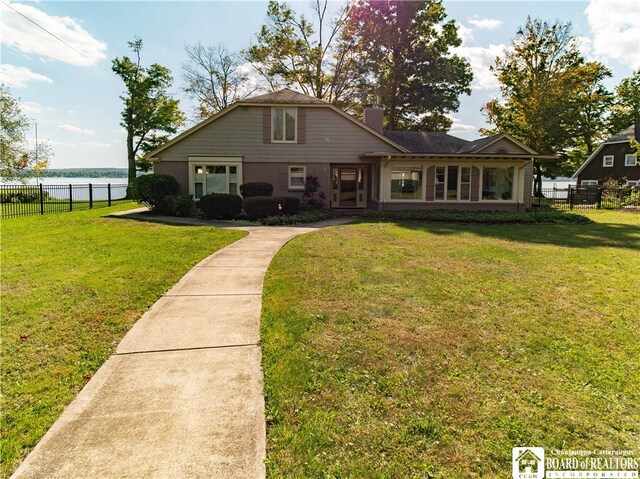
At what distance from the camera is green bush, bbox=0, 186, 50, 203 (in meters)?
18.7

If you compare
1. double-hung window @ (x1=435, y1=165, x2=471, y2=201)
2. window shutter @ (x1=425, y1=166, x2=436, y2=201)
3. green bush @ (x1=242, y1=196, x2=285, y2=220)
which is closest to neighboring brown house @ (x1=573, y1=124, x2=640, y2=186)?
double-hung window @ (x1=435, y1=165, x2=471, y2=201)

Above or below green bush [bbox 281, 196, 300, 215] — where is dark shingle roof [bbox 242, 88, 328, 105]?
above

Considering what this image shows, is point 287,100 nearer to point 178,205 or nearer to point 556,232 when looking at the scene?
point 178,205

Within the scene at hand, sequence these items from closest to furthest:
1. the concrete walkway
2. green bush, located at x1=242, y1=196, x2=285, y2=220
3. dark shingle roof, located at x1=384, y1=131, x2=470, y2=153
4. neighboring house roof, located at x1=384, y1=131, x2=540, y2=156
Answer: the concrete walkway, green bush, located at x1=242, y1=196, x2=285, y2=220, neighboring house roof, located at x1=384, y1=131, x2=540, y2=156, dark shingle roof, located at x1=384, y1=131, x2=470, y2=153

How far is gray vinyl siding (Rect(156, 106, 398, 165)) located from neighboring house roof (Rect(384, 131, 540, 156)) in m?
3.08

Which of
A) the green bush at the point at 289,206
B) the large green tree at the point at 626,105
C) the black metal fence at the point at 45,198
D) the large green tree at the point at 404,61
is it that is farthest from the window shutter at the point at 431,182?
the large green tree at the point at 626,105

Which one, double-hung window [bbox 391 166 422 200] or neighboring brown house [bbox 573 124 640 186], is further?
neighboring brown house [bbox 573 124 640 186]

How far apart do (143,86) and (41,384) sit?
1385 inches

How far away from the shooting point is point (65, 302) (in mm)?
5051

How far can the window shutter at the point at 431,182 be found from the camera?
1867 centimetres

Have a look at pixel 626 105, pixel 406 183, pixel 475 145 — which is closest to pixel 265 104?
pixel 406 183

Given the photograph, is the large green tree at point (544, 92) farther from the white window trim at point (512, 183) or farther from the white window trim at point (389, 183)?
the white window trim at point (389, 183)

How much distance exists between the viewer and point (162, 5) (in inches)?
477

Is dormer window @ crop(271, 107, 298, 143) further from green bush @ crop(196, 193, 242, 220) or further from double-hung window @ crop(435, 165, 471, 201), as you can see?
double-hung window @ crop(435, 165, 471, 201)
